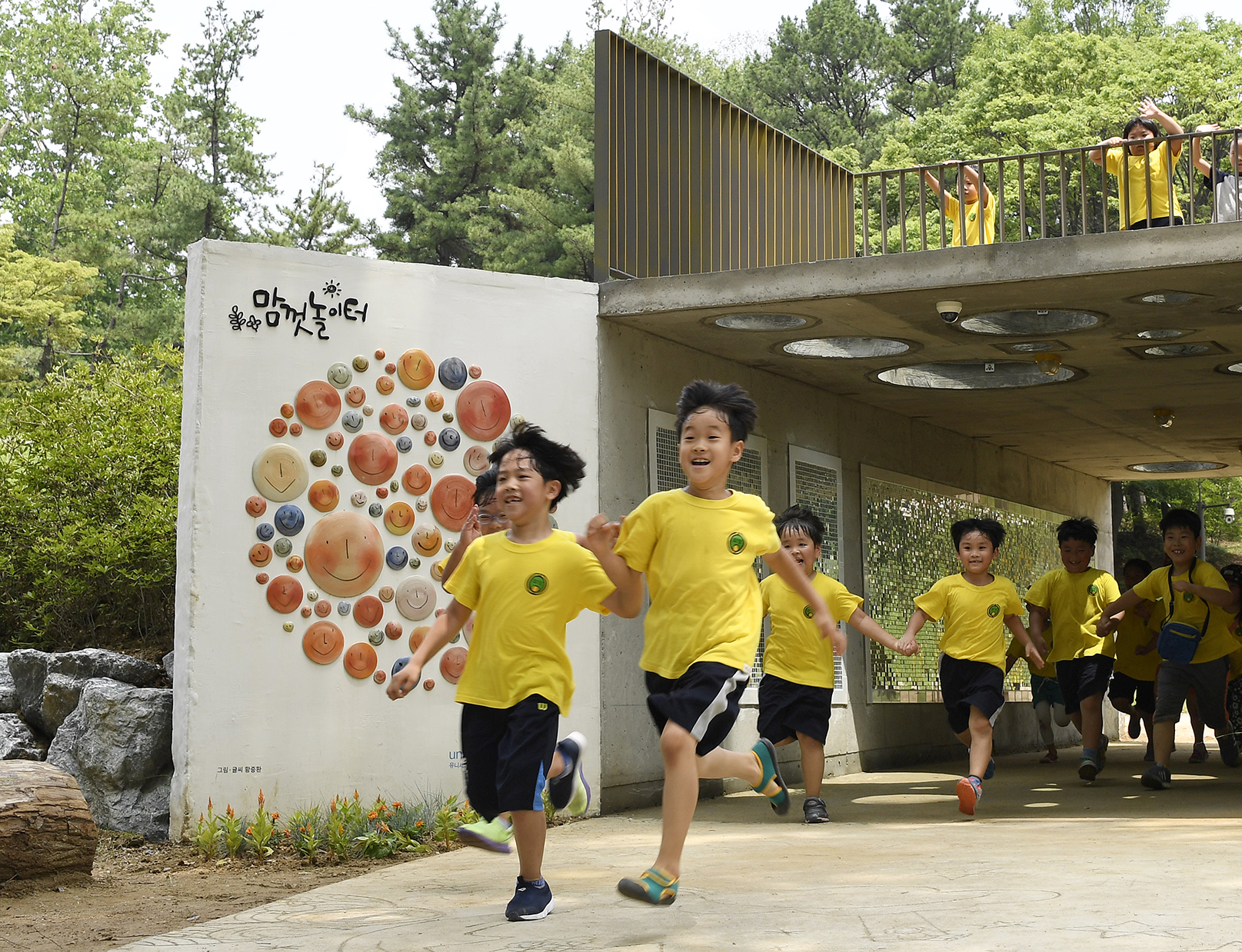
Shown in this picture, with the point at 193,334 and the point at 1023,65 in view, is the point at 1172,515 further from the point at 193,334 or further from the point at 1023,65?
the point at 1023,65

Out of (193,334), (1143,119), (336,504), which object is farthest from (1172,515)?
(193,334)

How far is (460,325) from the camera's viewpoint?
25.0 feet

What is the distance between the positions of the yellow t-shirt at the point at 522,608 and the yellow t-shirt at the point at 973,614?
3594 millimetres

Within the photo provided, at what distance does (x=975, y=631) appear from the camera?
7.61 m

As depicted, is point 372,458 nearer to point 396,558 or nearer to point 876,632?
point 396,558

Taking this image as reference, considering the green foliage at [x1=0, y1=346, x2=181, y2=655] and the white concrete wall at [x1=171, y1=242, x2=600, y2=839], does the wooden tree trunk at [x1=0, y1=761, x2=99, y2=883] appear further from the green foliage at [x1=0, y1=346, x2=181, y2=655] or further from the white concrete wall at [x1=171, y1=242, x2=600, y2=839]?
the green foliage at [x1=0, y1=346, x2=181, y2=655]

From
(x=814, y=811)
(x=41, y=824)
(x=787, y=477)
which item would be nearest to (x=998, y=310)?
(x=787, y=477)

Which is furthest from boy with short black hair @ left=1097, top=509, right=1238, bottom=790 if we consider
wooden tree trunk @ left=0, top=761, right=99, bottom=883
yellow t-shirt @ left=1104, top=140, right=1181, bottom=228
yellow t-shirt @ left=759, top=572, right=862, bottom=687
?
wooden tree trunk @ left=0, top=761, right=99, bottom=883

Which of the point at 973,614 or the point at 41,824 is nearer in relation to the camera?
the point at 41,824

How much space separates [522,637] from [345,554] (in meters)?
2.87

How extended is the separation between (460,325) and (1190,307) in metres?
4.36

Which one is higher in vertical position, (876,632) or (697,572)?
(697,572)

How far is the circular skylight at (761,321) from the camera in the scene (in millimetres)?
8336

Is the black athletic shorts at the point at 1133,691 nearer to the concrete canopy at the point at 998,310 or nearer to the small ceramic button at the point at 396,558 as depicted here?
the concrete canopy at the point at 998,310
